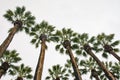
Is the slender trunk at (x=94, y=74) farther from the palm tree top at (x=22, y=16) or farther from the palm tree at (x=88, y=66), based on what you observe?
the palm tree top at (x=22, y=16)

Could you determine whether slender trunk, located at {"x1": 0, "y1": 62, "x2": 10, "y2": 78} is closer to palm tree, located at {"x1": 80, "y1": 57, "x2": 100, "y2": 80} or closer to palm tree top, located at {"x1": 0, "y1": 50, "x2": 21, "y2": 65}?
palm tree top, located at {"x1": 0, "y1": 50, "x2": 21, "y2": 65}

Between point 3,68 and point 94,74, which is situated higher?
point 94,74

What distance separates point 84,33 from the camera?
3228 cm

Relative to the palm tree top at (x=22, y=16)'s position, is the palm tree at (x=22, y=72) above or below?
below

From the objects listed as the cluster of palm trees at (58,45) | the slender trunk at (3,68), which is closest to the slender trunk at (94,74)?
the cluster of palm trees at (58,45)

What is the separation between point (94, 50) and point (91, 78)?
5.01 metres

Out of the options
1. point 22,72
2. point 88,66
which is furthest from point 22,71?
point 88,66

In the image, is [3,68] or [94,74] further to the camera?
[94,74]

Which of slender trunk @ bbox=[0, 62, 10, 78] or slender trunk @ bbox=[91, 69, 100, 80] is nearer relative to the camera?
slender trunk @ bbox=[0, 62, 10, 78]

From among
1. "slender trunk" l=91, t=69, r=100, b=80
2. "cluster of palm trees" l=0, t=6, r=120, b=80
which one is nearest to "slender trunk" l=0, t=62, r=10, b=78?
"cluster of palm trees" l=0, t=6, r=120, b=80

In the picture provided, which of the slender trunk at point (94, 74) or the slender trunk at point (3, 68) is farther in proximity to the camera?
the slender trunk at point (94, 74)

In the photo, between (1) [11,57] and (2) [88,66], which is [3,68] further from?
(2) [88,66]

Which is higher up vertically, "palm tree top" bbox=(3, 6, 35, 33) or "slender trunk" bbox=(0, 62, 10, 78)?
"palm tree top" bbox=(3, 6, 35, 33)

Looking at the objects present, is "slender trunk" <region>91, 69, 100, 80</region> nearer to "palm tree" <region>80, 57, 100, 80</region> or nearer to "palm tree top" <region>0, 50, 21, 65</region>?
"palm tree" <region>80, 57, 100, 80</region>
